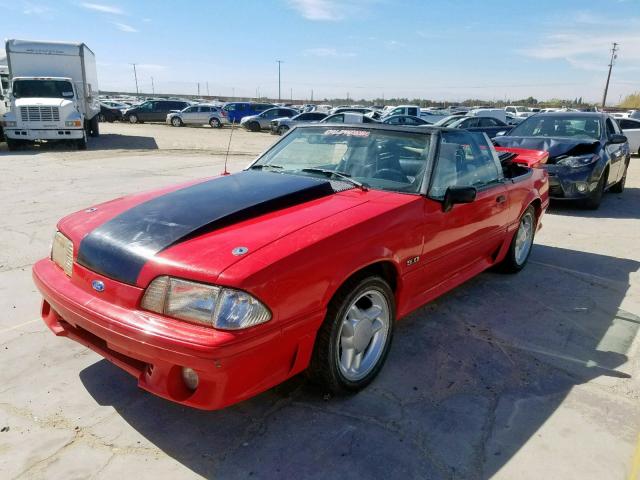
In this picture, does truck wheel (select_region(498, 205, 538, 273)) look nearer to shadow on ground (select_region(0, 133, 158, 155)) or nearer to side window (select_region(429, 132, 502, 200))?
side window (select_region(429, 132, 502, 200))

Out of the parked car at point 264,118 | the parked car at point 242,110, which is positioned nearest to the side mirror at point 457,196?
the parked car at point 264,118

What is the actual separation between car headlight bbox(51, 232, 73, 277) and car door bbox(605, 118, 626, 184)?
26.7ft

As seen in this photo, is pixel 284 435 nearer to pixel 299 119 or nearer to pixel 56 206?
pixel 56 206

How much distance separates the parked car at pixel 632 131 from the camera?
1677 centimetres

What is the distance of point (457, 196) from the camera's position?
3123 millimetres

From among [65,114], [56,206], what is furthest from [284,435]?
[65,114]

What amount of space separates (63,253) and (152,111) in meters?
32.5

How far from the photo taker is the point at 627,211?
26.3ft

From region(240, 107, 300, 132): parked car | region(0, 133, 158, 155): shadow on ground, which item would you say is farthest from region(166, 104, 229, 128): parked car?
region(0, 133, 158, 155): shadow on ground

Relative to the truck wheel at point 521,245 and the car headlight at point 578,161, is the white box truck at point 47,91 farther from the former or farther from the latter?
the truck wheel at point 521,245

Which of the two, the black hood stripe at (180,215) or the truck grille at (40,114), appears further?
the truck grille at (40,114)

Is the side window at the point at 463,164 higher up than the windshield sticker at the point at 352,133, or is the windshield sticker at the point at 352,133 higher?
the windshield sticker at the point at 352,133

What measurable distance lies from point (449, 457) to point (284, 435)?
79 centimetres

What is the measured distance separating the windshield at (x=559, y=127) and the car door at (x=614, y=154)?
0.26 m
